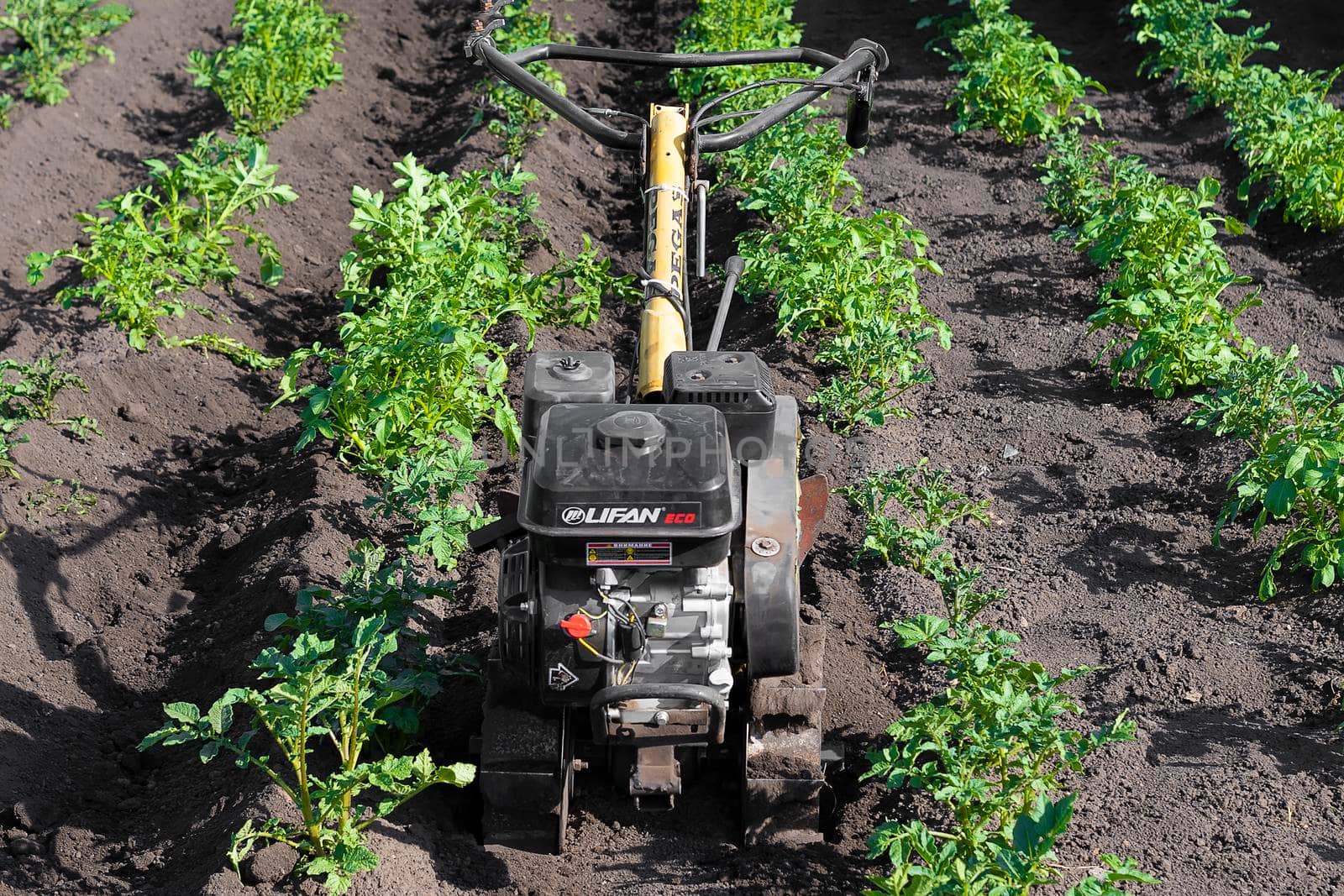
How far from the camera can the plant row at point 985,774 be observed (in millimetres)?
3543

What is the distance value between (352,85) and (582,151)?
2.24 m

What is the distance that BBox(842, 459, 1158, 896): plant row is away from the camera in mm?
3543

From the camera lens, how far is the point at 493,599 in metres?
5.32

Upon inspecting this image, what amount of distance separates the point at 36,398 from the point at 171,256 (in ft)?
3.72

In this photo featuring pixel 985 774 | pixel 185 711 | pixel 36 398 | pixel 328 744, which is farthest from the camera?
pixel 36 398

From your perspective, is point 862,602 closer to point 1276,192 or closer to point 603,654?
point 603,654

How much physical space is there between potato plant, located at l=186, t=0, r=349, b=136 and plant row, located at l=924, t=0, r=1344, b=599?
16.2 feet

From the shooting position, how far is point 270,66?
31.1 feet

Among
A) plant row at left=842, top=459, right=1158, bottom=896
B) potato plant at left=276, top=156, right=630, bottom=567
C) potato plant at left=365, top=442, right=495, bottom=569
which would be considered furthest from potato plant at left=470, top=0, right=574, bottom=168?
plant row at left=842, top=459, right=1158, bottom=896

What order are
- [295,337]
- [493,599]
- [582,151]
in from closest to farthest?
[493,599], [295,337], [582,151]

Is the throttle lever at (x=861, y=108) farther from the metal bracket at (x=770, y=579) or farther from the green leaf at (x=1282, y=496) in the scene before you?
the green leaf at (x=1282, y=496)

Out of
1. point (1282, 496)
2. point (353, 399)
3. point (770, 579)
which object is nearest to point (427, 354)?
point (353, 399)

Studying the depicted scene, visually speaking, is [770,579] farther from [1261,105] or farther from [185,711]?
[1261,105]

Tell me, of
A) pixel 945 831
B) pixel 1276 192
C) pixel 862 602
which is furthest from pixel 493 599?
pixel 1276 192
